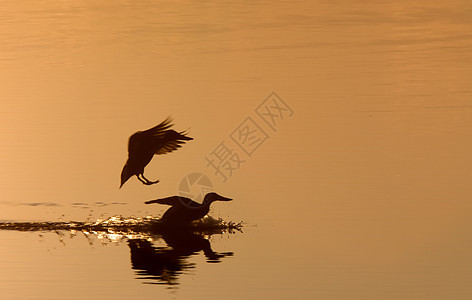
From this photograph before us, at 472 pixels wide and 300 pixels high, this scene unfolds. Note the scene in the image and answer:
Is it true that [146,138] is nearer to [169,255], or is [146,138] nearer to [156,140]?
[156,140]

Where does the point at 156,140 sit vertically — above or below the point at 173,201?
above

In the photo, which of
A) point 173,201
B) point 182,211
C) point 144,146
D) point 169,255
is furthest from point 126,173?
point 169,255

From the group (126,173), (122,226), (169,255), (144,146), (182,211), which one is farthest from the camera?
(144,146)

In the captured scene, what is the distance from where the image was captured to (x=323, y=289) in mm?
16281

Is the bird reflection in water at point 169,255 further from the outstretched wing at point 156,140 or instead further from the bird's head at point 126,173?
the outstretched wing at point 156,140

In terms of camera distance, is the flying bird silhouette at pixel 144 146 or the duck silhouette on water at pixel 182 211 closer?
the duck silhouette on water at pixel 182 211

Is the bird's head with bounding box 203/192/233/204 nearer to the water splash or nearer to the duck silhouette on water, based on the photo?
the duck silhouette on water

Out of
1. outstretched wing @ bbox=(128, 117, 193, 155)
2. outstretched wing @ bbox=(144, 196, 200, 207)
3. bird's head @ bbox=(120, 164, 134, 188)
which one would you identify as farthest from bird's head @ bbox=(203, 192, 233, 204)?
bird's head @ bbox=(120, 164, 134, 188)

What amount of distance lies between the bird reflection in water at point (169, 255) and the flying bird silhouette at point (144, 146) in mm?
1064

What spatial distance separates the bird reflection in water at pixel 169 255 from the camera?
17.2m

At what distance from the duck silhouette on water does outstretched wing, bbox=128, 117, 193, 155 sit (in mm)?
923

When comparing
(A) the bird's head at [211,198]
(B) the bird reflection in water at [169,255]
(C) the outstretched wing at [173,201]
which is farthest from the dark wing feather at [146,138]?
(B) the bird reflection in water at [169,255]

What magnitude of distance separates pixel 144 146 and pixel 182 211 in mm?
1146

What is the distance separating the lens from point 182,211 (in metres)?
19.9
